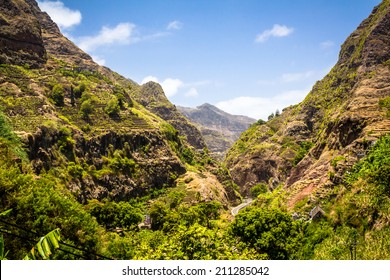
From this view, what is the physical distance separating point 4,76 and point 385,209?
109237 mm

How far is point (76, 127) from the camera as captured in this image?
102 meters

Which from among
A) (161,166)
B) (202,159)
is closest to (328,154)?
(161,166)

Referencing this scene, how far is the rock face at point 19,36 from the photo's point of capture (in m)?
119

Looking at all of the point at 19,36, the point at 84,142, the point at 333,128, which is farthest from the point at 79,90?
the point at 333,128

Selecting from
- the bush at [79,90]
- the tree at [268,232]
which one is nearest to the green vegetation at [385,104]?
the tree at [268,232]

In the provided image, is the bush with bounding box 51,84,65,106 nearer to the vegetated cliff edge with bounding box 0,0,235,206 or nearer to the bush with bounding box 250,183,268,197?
the vegetated cliff edge with bounding box 0,0,235,206

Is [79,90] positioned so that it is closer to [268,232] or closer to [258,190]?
[258,190]

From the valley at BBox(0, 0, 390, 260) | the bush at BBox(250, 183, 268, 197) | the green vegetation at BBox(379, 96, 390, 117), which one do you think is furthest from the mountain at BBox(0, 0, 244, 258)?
the green vegetation at BBox(379, 96, 390, 117)

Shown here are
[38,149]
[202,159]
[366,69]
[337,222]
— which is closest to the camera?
[337,222]

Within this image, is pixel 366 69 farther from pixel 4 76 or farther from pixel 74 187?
pixel 4 76

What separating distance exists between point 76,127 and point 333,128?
72804mm

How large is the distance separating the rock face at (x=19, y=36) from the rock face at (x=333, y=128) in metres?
101

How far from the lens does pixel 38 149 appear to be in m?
80.1

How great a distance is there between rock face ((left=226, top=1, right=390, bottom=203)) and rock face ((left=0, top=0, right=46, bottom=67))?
10078 cm
